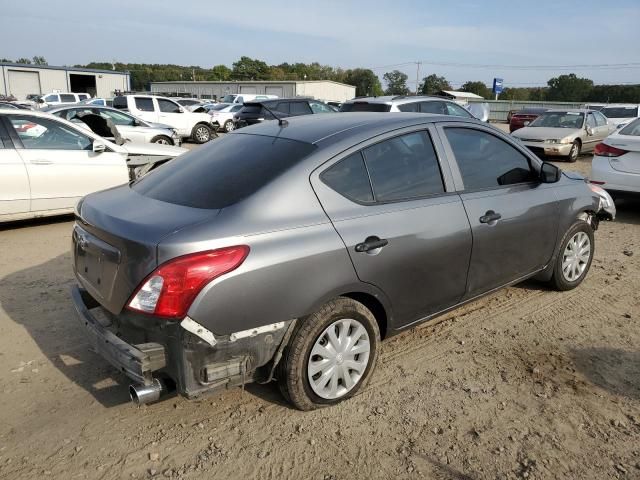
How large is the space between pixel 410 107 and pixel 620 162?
4391 millimetres

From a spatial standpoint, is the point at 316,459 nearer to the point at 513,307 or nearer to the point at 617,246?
the point at 513,307

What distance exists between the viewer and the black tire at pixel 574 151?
13.7m

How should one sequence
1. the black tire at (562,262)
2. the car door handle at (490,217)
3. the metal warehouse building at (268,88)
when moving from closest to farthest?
the car door handle at (490,217), the black tire at (562,262), the metal warehouse building at (268,88)

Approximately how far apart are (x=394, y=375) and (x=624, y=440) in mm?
1318

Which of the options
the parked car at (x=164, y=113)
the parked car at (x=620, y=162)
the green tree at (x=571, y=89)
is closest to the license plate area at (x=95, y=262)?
the parked car at (x=620, y=162)

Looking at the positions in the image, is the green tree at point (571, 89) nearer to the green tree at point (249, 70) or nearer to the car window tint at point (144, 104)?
the green tree at point (249, 70)

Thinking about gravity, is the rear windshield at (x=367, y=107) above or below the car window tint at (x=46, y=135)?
above

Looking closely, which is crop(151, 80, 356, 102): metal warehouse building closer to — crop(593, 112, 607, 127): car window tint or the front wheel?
crop(593, 112, 607, 127): car window tint

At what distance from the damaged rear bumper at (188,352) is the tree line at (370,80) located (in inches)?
2256

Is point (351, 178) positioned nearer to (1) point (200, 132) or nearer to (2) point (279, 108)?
(2) point (279, 108)

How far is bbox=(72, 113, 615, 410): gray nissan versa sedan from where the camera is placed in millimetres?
2461

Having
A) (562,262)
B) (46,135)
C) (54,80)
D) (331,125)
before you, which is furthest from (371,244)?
(54,80)

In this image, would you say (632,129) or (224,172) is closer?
(224,172)

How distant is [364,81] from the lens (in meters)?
97.7
